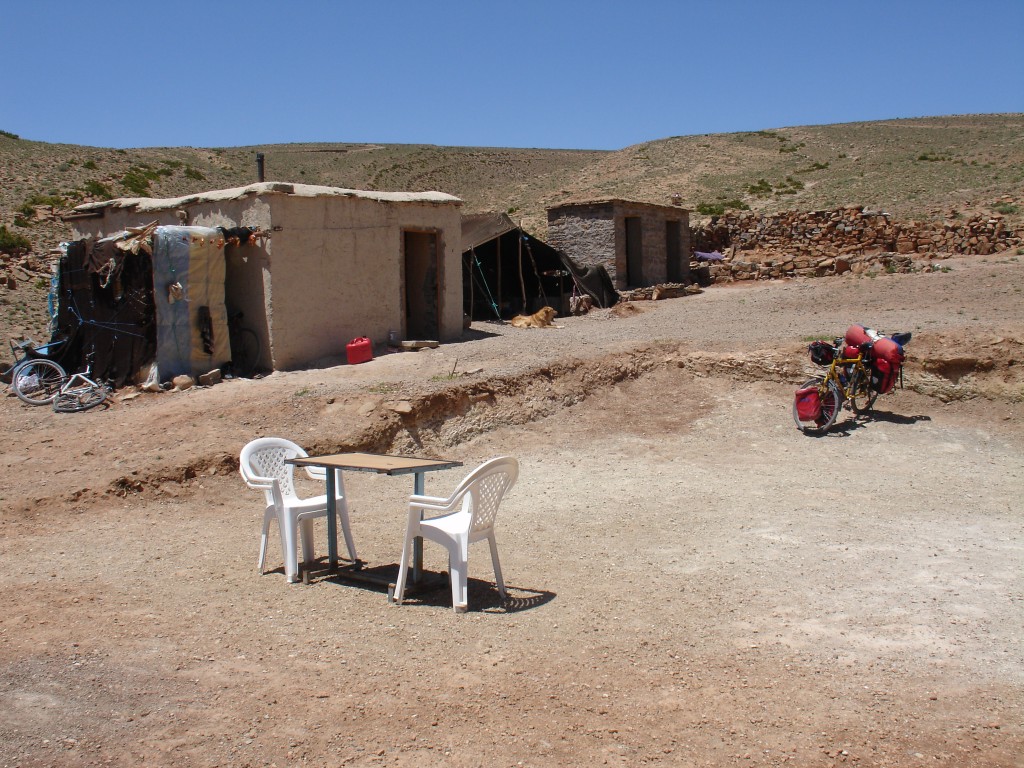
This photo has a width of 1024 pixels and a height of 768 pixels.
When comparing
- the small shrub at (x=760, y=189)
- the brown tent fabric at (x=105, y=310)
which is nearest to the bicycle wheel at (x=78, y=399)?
the brown tent fabric at (x=105, y=310)

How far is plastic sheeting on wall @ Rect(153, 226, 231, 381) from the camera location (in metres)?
11.5

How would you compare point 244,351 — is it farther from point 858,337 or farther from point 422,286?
point 858,337

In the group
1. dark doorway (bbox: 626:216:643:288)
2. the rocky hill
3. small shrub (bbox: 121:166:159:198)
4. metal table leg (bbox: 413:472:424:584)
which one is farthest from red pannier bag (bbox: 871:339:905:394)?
small shrub (bbox: 121:166:159:198)

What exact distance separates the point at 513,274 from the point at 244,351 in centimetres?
814

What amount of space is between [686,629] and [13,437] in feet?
27.0

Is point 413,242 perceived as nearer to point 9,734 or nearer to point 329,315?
point 329,315

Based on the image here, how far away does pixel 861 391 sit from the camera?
10.5 m

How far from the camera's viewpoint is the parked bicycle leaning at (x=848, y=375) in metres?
10.2

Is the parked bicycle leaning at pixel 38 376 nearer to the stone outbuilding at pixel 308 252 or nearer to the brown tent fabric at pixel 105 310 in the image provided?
the brown tent fabric at pixel 105 310

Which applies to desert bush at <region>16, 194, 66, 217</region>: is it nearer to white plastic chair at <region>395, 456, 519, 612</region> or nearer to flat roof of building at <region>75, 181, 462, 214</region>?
flat roof of building at <region>75, 181, 462, 214</region>

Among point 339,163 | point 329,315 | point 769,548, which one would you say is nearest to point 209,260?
point 329,315

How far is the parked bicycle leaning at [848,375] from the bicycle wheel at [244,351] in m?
7.03

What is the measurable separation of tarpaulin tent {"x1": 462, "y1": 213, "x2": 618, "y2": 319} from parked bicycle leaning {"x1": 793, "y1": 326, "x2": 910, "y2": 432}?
8.73 m

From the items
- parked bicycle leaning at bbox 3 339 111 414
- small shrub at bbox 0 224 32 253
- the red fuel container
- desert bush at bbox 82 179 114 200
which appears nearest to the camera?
parked bicycle leaning at bbox 3 339 111 414
